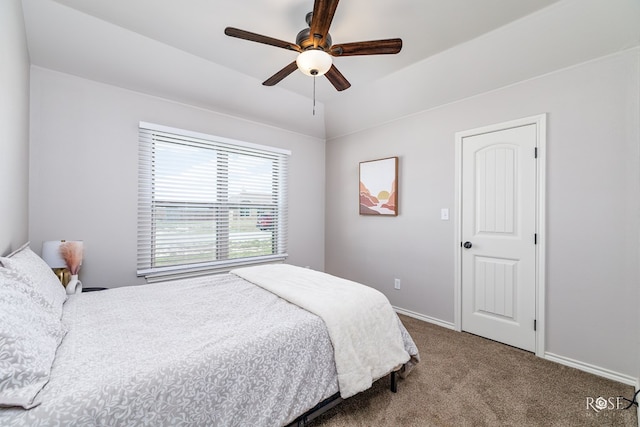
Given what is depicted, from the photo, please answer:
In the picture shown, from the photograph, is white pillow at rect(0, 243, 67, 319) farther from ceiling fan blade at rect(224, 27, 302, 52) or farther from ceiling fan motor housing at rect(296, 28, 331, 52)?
ceiling fan motor housing at rect(296, 28, 331, 52)

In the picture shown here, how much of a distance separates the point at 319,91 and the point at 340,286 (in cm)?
243

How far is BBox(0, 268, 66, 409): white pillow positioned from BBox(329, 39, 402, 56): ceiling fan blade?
2030 millimetres

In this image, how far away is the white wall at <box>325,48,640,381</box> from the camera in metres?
1.97

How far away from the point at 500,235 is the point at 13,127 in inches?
149

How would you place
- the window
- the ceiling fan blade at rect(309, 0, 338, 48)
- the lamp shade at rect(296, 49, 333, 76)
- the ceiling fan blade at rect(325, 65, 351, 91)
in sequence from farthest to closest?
the window → the ceiling fan blade at rect(325, 65, 351, 91) → the lamp shade at rect(296, 49, 333, 76) → the ceiling fan blade at rect(309, 0, 338, 48)

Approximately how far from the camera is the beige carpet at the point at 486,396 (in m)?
1.62

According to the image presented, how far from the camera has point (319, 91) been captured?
3.35 metres

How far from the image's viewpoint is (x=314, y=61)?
1773 millimetres

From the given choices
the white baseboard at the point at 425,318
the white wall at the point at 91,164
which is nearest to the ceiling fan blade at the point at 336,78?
the white wall at the point at 91,164

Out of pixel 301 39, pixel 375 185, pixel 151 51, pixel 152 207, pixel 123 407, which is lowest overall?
pixel 123 407

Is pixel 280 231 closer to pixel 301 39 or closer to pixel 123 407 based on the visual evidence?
pixel 301 39

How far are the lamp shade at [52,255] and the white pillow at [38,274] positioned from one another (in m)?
0.31

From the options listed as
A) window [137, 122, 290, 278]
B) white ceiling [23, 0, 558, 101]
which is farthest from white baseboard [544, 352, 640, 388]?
window [137, 122, 290, 278]

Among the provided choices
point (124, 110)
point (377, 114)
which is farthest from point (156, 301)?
point (377, 114)
